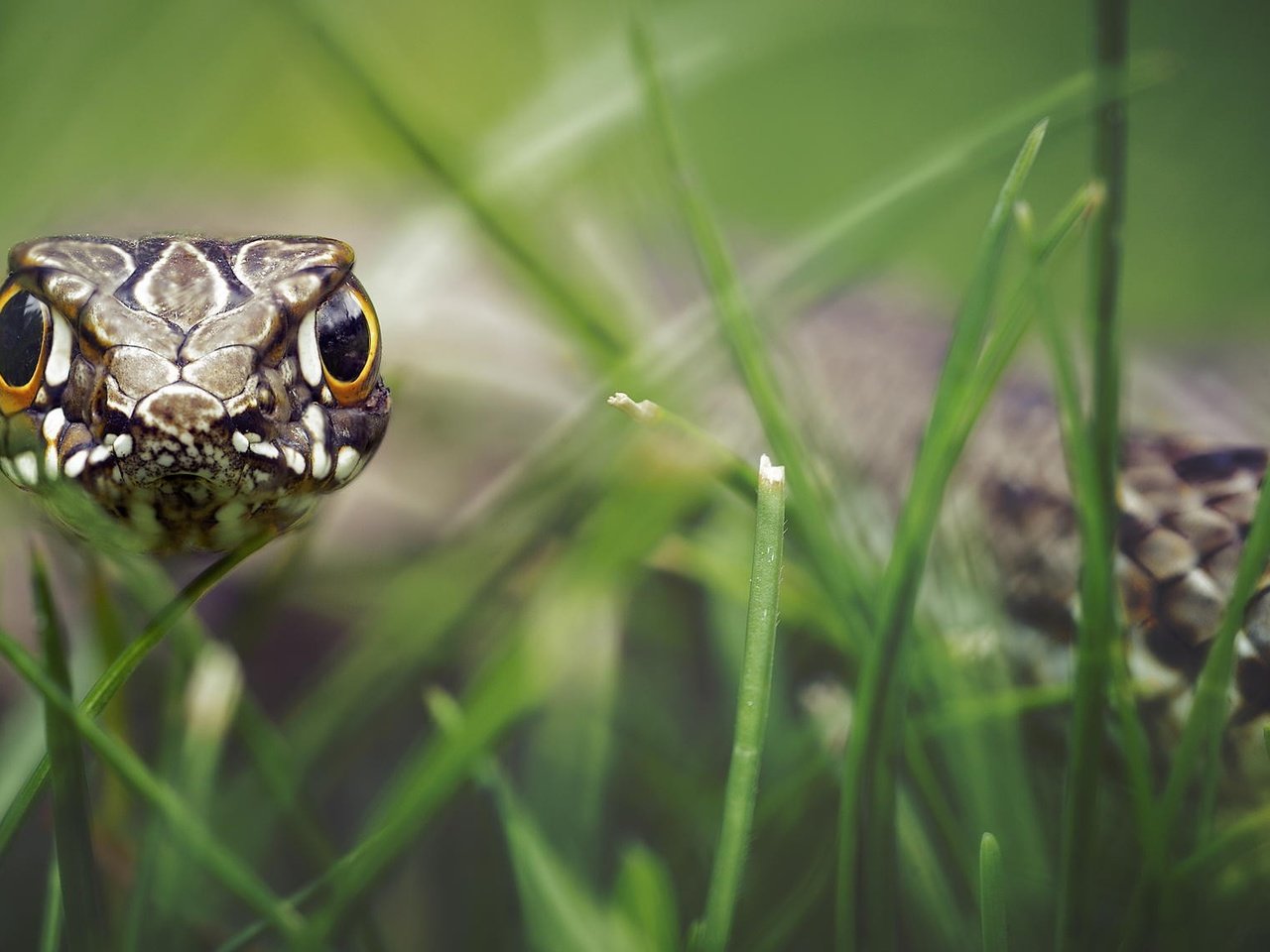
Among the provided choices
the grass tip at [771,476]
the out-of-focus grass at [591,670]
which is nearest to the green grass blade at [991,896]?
the out-of-focus grass at [591,670]

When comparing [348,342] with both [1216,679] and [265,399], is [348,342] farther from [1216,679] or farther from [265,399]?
[1216,679]

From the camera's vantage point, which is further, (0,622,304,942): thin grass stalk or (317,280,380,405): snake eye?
(317,280,380,405): snake eye

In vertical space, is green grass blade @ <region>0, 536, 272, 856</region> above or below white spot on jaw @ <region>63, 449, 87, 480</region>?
below

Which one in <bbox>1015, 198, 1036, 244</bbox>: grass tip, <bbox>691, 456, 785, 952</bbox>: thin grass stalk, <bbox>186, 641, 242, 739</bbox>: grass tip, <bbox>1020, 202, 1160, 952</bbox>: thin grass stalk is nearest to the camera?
<bbox>691, 456, 785, 952</bbox>: thin grass stalk

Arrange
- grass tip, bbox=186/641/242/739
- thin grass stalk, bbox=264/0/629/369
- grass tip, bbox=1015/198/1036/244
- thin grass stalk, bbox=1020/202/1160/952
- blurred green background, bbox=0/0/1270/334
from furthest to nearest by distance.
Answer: blurred green background, bbox=0/0/1270/334, thin grass stalk, bbox=264/0/629/369, grass tip, bbox=186/641/242/739, grass tip, bbox=1015/198/1036/244, thin grass stalk, bbox=1020/202/1160/952

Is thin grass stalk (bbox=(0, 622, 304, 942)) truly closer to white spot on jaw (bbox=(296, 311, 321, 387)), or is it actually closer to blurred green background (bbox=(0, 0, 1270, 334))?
white spot on jaw (bbox=(296, 311, 321, 387))

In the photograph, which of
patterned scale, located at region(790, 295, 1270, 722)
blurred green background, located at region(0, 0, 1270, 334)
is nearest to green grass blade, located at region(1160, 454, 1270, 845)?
patterned scale, located at region(790, 295, 1270, 722)

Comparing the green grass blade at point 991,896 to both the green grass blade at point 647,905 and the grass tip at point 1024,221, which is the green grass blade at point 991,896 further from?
the grass tip at point 1024,221
